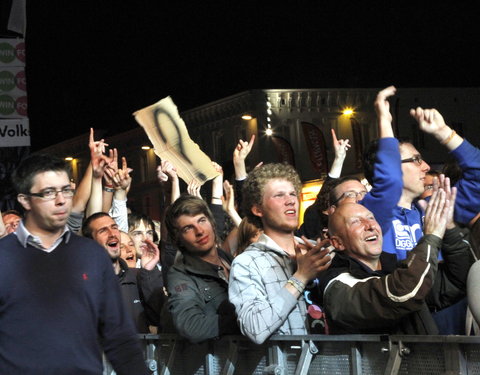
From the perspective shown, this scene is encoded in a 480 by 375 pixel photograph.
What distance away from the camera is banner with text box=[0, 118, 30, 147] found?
15.6 m

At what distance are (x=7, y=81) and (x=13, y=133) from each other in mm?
858

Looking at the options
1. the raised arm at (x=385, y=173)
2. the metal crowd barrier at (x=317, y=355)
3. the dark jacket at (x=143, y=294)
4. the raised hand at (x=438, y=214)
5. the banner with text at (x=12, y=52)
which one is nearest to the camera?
the metal crowd barrier at (x=317, y=355)

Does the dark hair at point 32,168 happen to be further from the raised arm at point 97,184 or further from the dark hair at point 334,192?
the raised arm at point 97,184

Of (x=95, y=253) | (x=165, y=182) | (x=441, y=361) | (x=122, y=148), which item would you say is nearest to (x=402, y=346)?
(x=441, y=361)

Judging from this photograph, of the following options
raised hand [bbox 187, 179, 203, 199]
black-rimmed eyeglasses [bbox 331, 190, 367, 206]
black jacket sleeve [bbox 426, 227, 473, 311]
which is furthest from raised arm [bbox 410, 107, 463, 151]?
raised hand [bbox 187, 179, 203, 199]

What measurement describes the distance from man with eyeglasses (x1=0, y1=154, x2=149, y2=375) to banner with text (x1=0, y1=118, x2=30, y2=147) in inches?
400

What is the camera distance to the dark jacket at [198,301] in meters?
6.98

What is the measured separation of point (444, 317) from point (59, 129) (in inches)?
3181

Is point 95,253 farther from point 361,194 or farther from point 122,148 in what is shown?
Answer: point 122,148

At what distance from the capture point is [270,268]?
6.65m

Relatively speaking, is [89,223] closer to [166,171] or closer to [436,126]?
[166,171]

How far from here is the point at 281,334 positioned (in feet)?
21.4

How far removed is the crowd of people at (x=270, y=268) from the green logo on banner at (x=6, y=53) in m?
8.10

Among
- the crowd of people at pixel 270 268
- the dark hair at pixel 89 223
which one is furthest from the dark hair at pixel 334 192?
the dark hair at pixel 89 223
